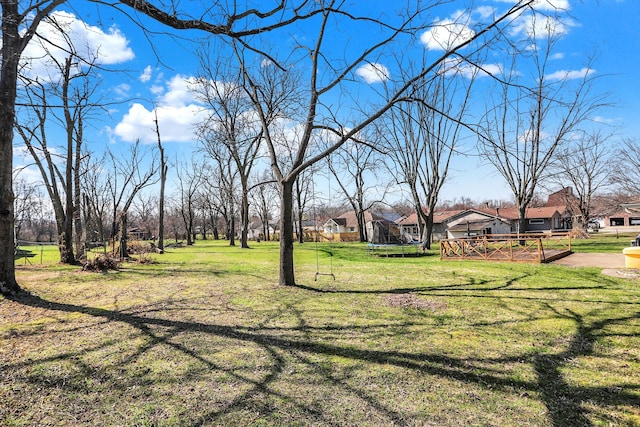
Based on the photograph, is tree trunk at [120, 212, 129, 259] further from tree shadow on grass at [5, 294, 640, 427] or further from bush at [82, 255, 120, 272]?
tree shadow on grass at [5, 294, 640, 427]

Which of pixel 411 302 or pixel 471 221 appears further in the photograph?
pixel 471 221

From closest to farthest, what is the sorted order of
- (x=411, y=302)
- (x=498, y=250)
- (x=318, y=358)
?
(x=318, y=358), (x=411, y=302), (x=498, y=250)

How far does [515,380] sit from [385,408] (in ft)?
4.81

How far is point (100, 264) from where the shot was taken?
10758 millimetres

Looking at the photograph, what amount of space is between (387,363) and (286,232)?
447cm

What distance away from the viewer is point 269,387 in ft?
10.3

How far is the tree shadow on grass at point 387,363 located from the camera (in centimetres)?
282

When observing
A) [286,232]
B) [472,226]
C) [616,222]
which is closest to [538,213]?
[472,226]

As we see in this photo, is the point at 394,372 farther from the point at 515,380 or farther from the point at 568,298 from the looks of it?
the point at 568,298

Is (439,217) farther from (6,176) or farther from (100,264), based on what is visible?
(6,176)

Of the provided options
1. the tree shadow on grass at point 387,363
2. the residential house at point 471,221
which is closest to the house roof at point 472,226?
the residential house at point 471,221

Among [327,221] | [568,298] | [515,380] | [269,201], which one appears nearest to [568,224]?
Result: [327,221]

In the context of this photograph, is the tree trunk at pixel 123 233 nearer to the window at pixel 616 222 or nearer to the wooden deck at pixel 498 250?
the wooden deck at pixel 498 250

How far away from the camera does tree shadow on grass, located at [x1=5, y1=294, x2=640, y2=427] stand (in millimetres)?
2820
